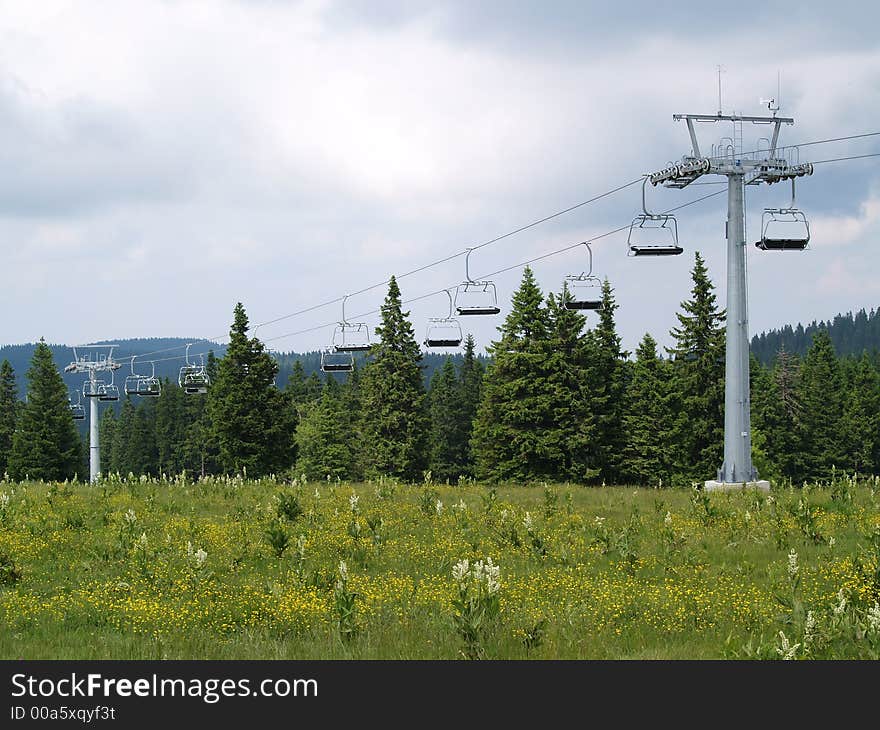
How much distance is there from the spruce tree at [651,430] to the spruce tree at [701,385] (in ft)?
6.71

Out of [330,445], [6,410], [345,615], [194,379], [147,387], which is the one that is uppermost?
[194,379]

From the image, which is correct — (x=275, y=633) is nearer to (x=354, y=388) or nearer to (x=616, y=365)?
(x=616, y=365)

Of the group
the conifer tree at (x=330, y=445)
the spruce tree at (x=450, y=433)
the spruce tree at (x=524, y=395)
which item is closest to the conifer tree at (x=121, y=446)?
the conifer tree at (x=330, y=445)

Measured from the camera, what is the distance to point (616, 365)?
187 ft

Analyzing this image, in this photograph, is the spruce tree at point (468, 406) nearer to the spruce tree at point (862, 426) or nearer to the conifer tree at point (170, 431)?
the spruce tree at point (862, 426)

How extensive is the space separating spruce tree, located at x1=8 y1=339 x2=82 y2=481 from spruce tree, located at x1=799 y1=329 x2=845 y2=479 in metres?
64.8

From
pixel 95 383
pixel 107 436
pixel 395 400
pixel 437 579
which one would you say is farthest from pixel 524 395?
pixel 107 436

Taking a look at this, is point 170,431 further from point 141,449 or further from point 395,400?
point 395,400

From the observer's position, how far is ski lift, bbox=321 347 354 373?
131 feet

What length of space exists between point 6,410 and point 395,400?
44.5 m

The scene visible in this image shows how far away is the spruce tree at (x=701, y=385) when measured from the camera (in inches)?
2117

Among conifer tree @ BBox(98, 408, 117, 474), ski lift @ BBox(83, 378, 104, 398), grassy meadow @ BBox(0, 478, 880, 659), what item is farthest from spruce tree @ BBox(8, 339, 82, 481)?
conifer tree @ BBox(98, 408, 117, 474)

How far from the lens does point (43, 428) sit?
234 ft

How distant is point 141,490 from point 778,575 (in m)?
15.9
